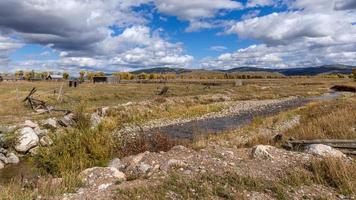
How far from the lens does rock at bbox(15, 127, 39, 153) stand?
59.6 ft

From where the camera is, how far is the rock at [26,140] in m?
18.2

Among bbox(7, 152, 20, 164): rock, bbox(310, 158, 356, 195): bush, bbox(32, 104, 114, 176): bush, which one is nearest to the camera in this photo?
bbox(310, 158, 356, 195): bush

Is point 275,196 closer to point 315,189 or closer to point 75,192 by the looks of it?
point 315,189

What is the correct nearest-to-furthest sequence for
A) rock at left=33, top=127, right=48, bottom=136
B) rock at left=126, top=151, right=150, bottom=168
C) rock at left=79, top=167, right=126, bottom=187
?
1. rock at left=79, top=167, right=126, bottom=187
2. rock at left=126, top=151, right=150, bottom=168
3. rock at left=33, top=127, right=48, bottom=136

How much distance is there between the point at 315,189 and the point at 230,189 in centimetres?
192

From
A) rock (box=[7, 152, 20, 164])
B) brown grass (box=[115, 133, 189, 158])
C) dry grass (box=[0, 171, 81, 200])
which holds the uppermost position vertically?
dry grass (box=[0, 171, 81, 200])

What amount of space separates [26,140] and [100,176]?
35.3ft

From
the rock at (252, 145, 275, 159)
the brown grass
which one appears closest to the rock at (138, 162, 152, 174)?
the brown grass

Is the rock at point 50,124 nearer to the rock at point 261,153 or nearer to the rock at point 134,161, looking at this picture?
the rock at point 134,161

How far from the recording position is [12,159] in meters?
16.9

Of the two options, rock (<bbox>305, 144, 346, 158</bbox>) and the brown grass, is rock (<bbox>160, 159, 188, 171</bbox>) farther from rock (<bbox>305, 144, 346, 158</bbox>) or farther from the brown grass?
rock (<bbox>305, 144, 346, 158</bbox>)

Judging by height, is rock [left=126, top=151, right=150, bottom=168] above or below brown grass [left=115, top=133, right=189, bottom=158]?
above

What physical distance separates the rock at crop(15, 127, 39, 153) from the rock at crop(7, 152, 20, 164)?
0.83 m

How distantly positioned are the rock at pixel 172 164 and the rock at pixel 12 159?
31.8 feet
